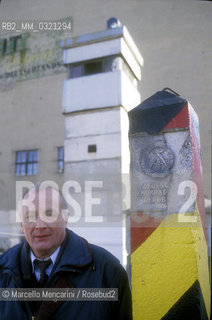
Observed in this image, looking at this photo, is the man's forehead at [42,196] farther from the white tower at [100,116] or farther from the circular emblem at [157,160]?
the white tower at [100,116]

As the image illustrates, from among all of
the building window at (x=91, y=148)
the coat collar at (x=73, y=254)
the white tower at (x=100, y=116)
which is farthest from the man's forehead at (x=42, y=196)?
the building window at (x=91, y=148)

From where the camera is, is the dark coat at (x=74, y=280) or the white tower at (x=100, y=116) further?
the white tower at (x=100, y=116)

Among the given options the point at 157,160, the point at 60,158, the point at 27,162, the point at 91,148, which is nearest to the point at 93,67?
the point at 91,148

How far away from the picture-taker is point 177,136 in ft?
5.34

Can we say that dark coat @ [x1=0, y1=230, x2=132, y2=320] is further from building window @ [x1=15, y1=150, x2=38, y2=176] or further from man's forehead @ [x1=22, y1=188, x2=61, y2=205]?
building window @ [x1=15, y1=150, x2=38, y2=176]

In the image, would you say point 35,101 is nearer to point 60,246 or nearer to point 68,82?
point 68,82

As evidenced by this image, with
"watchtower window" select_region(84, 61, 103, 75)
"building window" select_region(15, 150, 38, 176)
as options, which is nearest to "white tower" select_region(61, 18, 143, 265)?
"watchtower window" select_region(84, 61, 103, 75)

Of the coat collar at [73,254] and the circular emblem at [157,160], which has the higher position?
the circular emblem at [157,160]

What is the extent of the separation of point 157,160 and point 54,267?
908 millimetres

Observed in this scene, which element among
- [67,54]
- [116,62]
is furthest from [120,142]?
[67,54]

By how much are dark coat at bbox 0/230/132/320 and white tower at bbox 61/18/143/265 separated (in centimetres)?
411

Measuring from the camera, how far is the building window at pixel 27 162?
→ 9.73 m

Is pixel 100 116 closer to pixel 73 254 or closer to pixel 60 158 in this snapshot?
pixel 60 158

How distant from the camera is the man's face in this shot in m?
1.66
